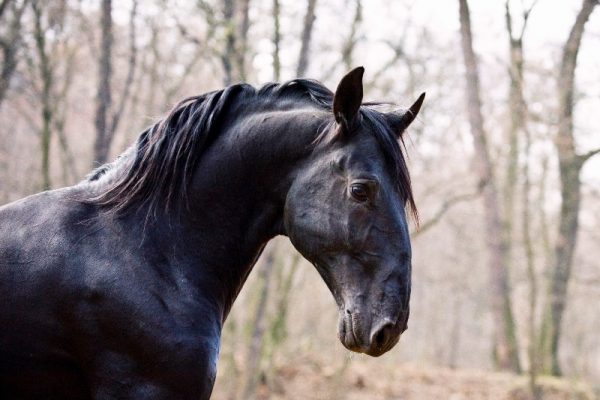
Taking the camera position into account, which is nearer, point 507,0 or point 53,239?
point 53,239

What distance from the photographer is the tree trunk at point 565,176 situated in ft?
37.0

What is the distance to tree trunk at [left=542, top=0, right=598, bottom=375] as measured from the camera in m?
11.3

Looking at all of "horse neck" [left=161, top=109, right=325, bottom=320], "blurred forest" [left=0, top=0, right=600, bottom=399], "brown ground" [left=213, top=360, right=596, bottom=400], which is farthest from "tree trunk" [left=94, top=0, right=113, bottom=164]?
"horse neck" [left=161, top=109, right=325, bottom=320]

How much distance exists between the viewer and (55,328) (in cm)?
286

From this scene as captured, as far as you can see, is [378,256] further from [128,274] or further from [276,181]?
[128,274]

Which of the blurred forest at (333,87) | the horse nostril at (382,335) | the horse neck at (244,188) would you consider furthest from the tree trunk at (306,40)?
the horse nostril at (382,335)

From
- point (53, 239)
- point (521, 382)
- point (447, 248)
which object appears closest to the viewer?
point (53, 239)

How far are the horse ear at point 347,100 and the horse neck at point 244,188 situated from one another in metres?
0.15

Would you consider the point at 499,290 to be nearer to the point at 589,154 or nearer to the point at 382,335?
the point at 589,154

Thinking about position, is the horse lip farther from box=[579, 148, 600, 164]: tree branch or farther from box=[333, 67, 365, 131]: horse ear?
box=[579, 148, 600, 164]: tree branch

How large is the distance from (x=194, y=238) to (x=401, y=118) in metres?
1.04

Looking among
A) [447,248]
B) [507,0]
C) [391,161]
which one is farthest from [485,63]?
[391,161]

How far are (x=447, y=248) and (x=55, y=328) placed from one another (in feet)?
82.9

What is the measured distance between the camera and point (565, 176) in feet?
44.0
